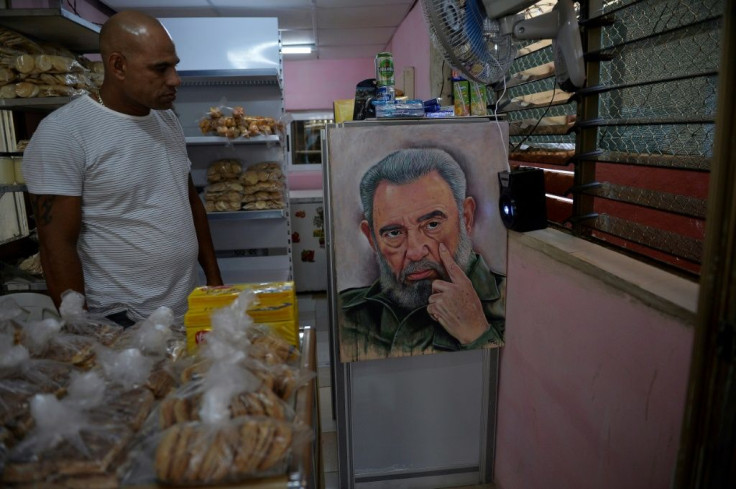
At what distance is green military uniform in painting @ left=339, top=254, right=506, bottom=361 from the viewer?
70.8 inches

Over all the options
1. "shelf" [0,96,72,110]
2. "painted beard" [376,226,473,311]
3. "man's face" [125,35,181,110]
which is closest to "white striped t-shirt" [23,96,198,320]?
"man's face" [125,35,181,110]

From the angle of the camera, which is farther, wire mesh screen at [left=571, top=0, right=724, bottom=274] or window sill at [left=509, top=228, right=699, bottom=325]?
wire mesh screen at [left=571, top=0, right=724, bottom=274]

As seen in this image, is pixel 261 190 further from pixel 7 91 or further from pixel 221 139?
pixel 7 91

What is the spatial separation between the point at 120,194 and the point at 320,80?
643 centimetres

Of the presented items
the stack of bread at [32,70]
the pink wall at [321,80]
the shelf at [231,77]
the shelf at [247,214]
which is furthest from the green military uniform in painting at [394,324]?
the pink wall at [321,80]

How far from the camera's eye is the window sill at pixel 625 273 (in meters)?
1.05

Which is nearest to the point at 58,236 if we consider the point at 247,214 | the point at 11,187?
the point at 11,187

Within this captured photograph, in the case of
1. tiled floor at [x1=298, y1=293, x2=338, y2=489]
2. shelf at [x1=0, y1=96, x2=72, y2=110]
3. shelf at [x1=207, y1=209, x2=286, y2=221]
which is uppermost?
shelf at [x1=0, y1=96, x2=72, y2=110]

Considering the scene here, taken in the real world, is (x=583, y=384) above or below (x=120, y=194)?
below

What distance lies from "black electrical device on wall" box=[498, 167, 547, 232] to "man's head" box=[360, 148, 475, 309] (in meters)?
0.13

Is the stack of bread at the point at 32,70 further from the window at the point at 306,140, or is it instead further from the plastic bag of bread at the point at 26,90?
the window at the point at 306,140

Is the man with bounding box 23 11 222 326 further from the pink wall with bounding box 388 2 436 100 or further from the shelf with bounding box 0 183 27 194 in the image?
the pink wall with bounding box 388 2 436 100

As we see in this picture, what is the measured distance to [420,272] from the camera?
1.79 meters

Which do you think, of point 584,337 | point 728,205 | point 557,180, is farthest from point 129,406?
point 557,180
